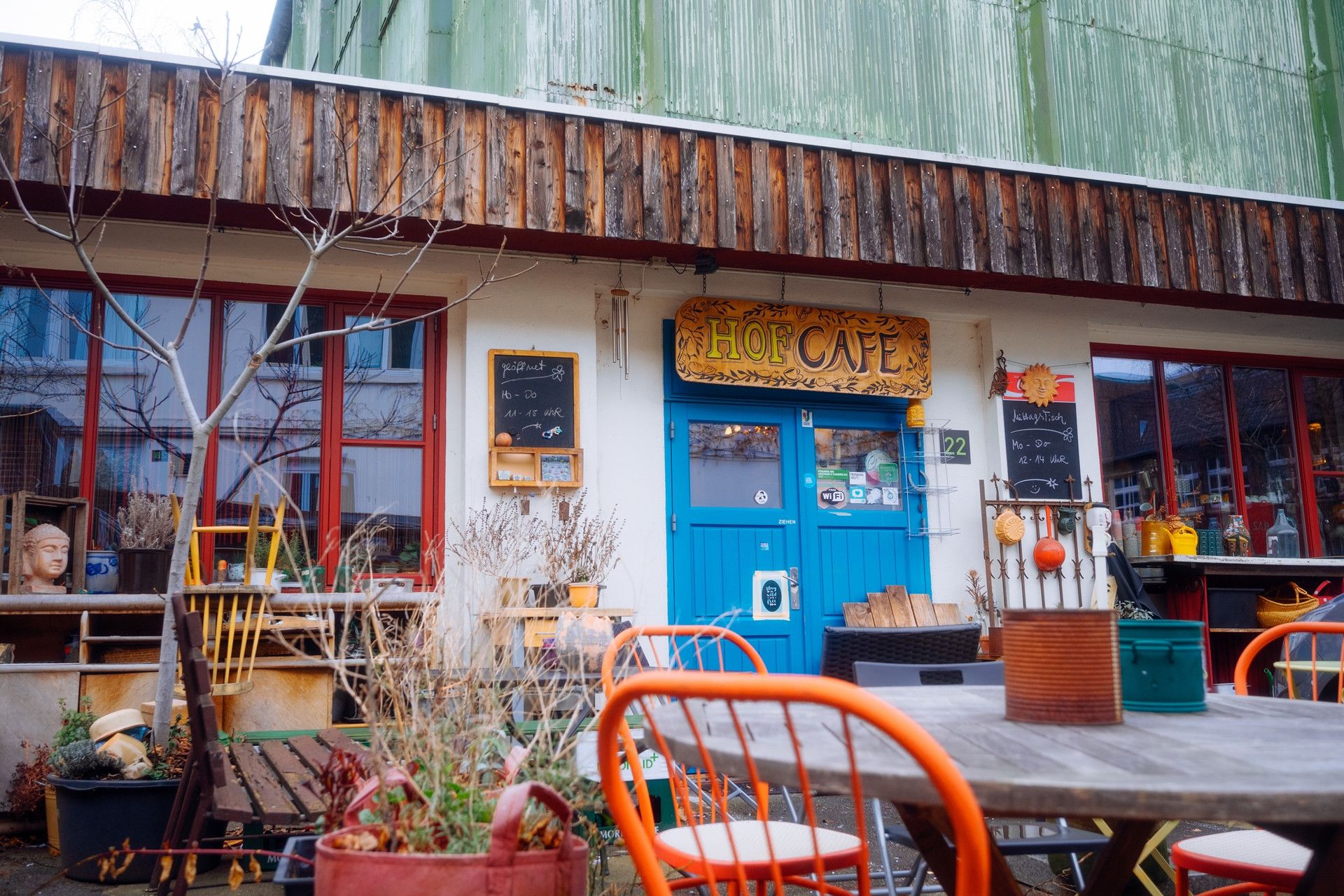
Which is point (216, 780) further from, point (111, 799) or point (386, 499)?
point (386, 499)

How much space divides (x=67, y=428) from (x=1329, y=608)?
664 centimetres

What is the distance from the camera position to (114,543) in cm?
566

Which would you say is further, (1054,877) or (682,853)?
(1054,877)

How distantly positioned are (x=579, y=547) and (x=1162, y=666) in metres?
4.19

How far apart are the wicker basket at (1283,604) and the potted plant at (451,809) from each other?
6377mm

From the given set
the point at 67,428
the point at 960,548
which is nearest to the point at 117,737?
the point at 67,428

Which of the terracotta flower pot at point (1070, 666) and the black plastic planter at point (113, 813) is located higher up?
the terracotta flower pot at point (1070, 666)

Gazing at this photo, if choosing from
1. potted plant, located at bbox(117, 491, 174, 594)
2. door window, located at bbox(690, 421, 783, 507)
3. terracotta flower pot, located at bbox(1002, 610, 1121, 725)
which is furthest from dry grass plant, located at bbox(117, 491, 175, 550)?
terracotta flower pot, located at bbox(1002, 610, 1121, 725)

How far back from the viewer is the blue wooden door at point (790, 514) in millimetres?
6547

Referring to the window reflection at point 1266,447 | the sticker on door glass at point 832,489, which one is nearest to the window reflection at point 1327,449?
the window reflection at point 1266,447

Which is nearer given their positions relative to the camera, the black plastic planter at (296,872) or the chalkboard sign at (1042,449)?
the black plastic planter at (296,872)

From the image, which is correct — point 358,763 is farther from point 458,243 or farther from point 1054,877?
point 458,243

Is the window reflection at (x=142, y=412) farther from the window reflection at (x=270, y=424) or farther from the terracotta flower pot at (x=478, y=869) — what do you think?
the terracotta flower pot at (x=478, y=869)

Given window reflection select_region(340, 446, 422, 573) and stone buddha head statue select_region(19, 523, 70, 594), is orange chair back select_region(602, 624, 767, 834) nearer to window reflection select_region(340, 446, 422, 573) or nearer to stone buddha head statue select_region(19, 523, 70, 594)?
window reflection select_region(340, 446, 422, 573)
